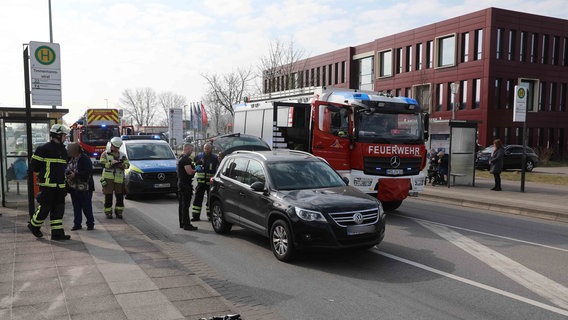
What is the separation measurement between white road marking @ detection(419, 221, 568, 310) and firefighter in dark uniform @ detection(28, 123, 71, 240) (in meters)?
6.96

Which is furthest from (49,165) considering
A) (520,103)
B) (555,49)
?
(555,49)

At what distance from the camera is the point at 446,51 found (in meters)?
43.6

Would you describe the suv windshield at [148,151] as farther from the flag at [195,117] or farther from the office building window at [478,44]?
the office building window at [478,44]

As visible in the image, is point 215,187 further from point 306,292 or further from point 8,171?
point 8,171

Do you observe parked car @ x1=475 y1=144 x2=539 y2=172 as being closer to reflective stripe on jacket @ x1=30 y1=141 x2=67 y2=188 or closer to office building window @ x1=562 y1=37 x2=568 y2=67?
office building window @ x1=562 y1=37 x2=568 y2=67

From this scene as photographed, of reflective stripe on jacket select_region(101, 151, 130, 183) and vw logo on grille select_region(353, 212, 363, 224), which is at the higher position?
reflective stripe on jacket select_region(101, 151, 130, 183)

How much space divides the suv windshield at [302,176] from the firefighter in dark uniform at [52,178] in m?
3.54

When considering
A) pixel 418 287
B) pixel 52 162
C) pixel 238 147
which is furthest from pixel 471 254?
pixel 238 147

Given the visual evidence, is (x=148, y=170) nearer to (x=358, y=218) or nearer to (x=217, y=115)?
(x=358, y=218)

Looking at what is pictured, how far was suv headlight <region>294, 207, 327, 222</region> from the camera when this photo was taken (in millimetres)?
6598

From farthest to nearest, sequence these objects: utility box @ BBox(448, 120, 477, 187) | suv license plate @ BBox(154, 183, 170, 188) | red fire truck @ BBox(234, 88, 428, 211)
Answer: utility box @ BBox(448, 120, 477, 187) → suv license plate @ BBox(154, 183, 170, 188) → red fire truck @ BBox(234, 88, 428, 211)

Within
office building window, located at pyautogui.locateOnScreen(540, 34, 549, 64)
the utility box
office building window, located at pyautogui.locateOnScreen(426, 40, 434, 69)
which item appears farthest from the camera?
office building window, located at pyautogui.locateOnScreen(426, 40, 434, 69)

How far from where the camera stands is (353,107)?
11445 millimetres

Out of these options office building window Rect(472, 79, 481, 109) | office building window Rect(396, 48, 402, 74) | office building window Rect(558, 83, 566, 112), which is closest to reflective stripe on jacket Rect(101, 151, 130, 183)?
office building window Rect(472, 79, 481, 109)
